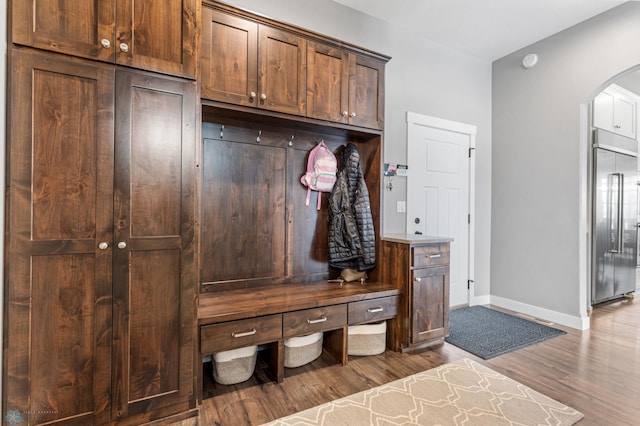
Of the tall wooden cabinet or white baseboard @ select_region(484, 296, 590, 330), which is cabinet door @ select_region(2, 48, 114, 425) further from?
white baseboard @ select_region(484, 296, 590, 330)

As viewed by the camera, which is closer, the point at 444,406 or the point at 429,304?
the point at 444,406

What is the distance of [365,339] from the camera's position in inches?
96.7

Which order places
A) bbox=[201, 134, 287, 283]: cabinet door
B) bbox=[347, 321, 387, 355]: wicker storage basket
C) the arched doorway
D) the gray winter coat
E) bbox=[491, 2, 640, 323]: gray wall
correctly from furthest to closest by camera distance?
the arched doorway, bbox=[491, 2, 640, 323]: gray wall, the gray winter coat, bbox=[347, 321, 387, 355]: wicker storage basket, bbox=[201, 134, 287, 283]: cabinet door

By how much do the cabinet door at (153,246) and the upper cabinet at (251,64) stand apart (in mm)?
371

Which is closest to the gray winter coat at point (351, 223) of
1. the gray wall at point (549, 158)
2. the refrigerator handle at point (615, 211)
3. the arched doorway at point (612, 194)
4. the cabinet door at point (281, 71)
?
the cabinet door at point (281, 71)

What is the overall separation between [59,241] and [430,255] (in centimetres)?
243

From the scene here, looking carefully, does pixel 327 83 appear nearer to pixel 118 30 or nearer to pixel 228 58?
pixel 228 58

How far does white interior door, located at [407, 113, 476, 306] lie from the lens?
3.34 meters

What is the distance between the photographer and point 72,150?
58.0 inches

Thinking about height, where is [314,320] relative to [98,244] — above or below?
below

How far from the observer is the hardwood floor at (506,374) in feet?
5.92

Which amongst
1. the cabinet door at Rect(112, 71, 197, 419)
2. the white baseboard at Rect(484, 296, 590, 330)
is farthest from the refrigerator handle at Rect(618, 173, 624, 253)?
the cabinet door at Rect(112, 71, 197, 419)

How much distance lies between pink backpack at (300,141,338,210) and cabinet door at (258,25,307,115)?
44cm

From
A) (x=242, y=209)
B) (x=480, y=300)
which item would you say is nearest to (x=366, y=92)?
(x=242, y=209)
